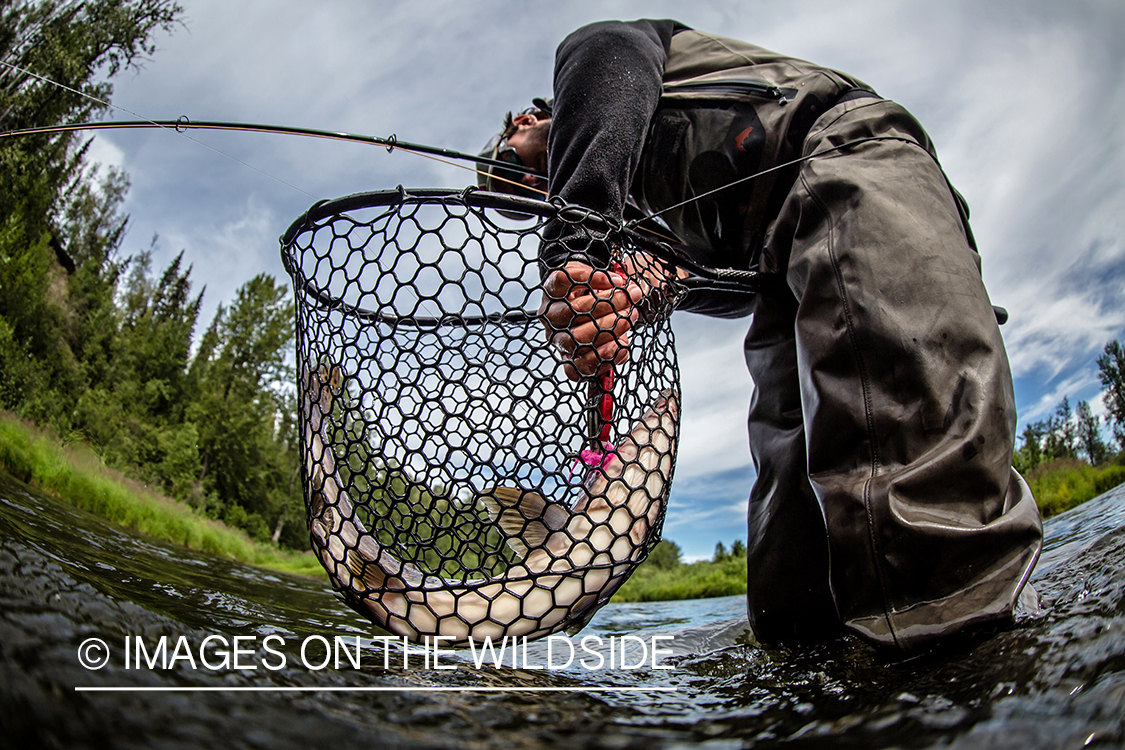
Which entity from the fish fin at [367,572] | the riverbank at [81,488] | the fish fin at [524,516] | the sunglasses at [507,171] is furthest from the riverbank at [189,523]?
the fish fin at [367,572]

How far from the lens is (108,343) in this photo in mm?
24469

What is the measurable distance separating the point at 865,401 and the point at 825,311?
0.20m

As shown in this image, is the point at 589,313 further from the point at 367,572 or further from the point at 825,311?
the point at 367,572

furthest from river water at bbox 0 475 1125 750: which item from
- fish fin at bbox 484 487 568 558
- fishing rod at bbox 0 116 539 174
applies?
fishing rod at bbox 0 116 539 174

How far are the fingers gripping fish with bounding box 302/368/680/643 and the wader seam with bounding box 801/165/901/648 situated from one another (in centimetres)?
41

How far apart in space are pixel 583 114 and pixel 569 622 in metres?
1.21

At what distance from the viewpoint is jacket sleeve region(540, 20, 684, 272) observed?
1272 mm

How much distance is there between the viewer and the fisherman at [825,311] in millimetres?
894

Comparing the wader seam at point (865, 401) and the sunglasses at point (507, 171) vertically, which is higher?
the sunglasses at point (507, 171)

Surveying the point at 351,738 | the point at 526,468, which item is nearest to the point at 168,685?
the point at 351,738

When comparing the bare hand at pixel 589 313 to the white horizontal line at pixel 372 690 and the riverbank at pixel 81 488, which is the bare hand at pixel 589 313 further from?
the riverbank at pixel 81 488

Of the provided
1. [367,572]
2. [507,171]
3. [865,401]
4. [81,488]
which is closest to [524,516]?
[367,572]
